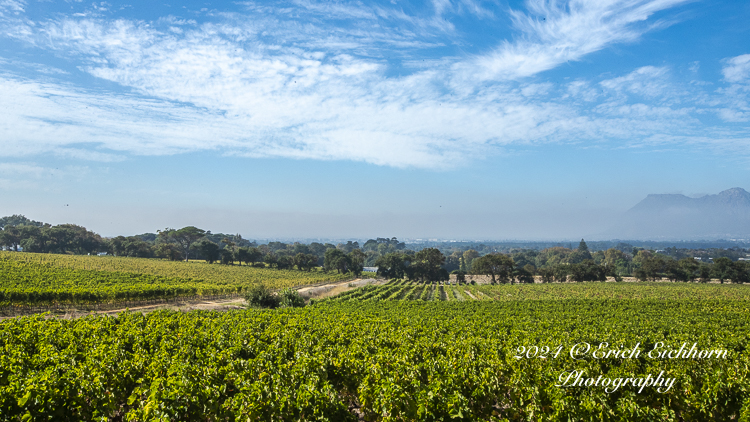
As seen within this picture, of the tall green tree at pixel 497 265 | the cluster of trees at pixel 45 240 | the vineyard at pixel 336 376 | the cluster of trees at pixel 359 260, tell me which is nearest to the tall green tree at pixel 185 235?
the cluster of trees at pixel 359 260

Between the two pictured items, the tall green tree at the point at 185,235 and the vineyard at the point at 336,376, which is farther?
the tall green tree at the point at 185,235

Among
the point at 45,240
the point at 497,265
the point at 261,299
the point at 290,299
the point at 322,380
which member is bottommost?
the point at 497,265

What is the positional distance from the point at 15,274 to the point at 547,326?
6211cm

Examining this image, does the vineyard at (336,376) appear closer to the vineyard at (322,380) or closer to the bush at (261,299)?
the vineyard at (322,380)

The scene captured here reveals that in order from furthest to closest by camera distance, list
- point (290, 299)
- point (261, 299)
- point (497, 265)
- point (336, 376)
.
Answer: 1. point (497, 265)
2. point (290, 299)
3. point (261, 299)
4. point (336, 376)

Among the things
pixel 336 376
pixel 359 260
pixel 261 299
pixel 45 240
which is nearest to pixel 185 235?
pixel 45 240

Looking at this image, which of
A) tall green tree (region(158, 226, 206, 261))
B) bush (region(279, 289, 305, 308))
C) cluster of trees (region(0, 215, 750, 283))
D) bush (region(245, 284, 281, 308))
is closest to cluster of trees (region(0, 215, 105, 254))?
cluster of trees (region(0, 215, 750, 283))

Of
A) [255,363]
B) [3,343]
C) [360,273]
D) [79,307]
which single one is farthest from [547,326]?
[360,273]

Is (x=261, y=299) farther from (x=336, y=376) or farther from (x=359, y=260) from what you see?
(x=359, y=260)

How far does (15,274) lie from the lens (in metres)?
45.6

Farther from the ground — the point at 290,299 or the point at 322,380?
the point at 322,380

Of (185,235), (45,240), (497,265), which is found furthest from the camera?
(185,235)

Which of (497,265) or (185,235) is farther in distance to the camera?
(185,235)

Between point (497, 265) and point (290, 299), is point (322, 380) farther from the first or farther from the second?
point (497, 265)
